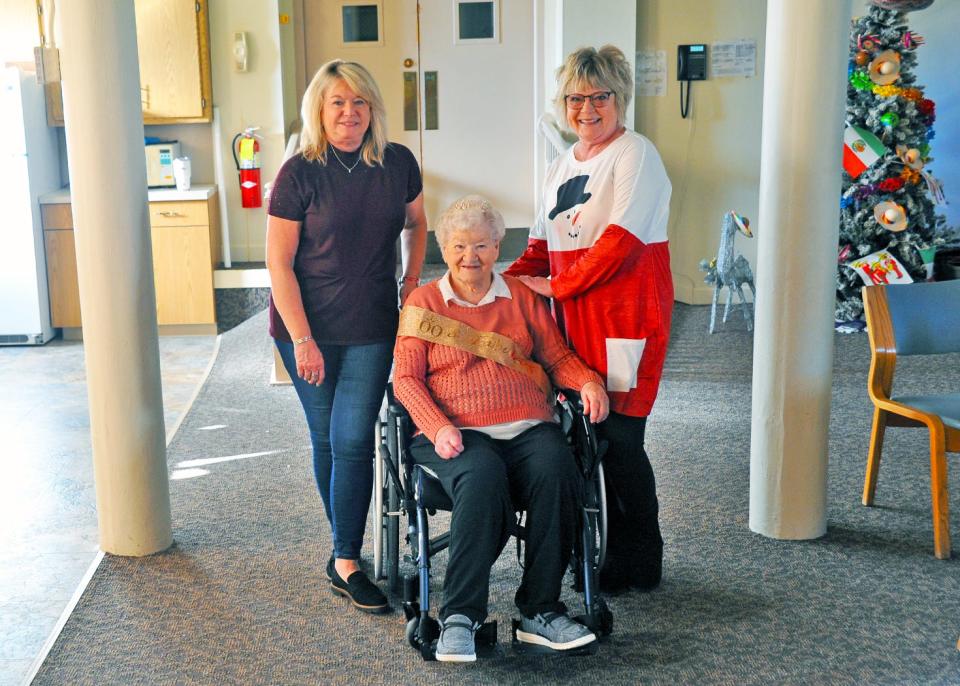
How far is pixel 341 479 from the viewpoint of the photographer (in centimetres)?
297

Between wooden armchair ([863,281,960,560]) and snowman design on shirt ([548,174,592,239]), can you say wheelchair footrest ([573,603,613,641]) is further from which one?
wooden armchair ([863,281,960,560])

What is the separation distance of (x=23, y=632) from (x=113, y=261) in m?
1.03

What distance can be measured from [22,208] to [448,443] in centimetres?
457

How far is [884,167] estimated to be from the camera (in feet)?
21.1

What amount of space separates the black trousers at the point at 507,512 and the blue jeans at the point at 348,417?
28 centimetres

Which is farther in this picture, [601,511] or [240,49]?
[240,49]

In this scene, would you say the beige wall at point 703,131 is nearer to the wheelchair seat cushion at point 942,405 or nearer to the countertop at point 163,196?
Answer: the countertop at point 163,196

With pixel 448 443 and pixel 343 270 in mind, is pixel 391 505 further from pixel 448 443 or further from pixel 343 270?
pixel 343 270

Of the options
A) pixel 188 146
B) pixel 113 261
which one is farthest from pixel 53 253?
pixel 113 261

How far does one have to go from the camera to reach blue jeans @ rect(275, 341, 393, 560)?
2.93m

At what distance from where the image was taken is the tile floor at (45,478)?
3.04 m

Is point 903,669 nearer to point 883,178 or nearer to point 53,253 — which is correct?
point 883,178

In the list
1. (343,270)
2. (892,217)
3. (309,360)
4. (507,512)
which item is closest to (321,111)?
(343,270)

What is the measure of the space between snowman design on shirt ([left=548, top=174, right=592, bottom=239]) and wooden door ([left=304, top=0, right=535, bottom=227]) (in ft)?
14.7
